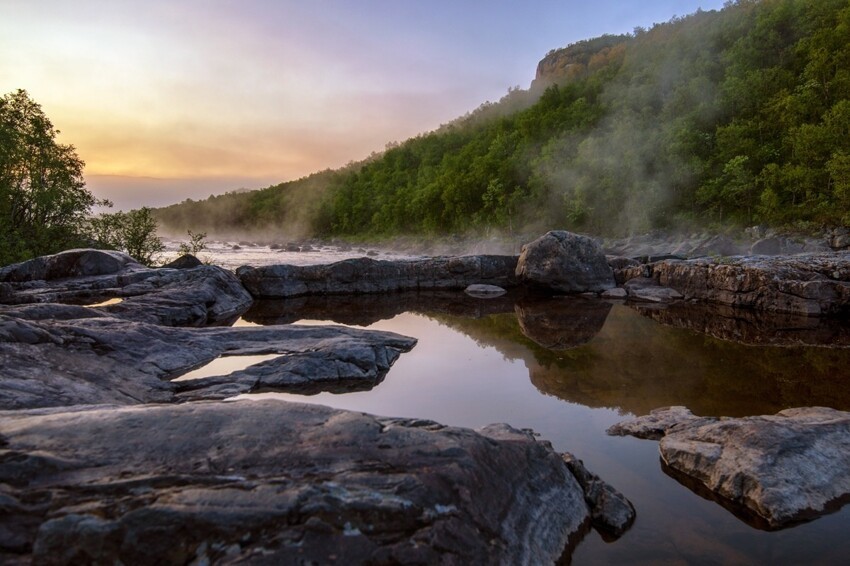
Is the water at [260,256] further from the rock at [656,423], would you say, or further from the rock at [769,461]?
the rock at [769,461]

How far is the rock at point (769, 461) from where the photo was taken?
10.8 feet

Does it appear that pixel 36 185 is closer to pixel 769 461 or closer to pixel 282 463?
pixel 282 463

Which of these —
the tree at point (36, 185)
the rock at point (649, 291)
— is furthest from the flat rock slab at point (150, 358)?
the tree at point (36, 185)

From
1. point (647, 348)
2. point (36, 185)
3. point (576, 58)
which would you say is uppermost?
point (576, 58)

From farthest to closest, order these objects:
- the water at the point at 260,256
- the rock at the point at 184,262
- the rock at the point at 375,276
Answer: the water at the point at 260,256 → the rock at the point at 184,262 → the rock at the point at 375,276

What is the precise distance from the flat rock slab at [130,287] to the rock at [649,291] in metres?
11.2

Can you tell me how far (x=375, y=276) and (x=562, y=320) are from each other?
6.99m

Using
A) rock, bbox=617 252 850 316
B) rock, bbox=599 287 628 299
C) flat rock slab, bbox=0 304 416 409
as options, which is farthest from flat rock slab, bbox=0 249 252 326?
rock, bbox=617 252 850 316

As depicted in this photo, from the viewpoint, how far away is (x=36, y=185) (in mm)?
17969

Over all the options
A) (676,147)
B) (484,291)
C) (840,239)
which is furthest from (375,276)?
(676,147)

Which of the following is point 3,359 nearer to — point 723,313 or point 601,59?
point 723,313

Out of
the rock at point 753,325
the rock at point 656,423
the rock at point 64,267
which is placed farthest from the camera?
the rock at point 64,267

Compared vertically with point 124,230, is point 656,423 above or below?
below

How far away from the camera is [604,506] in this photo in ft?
10.7
